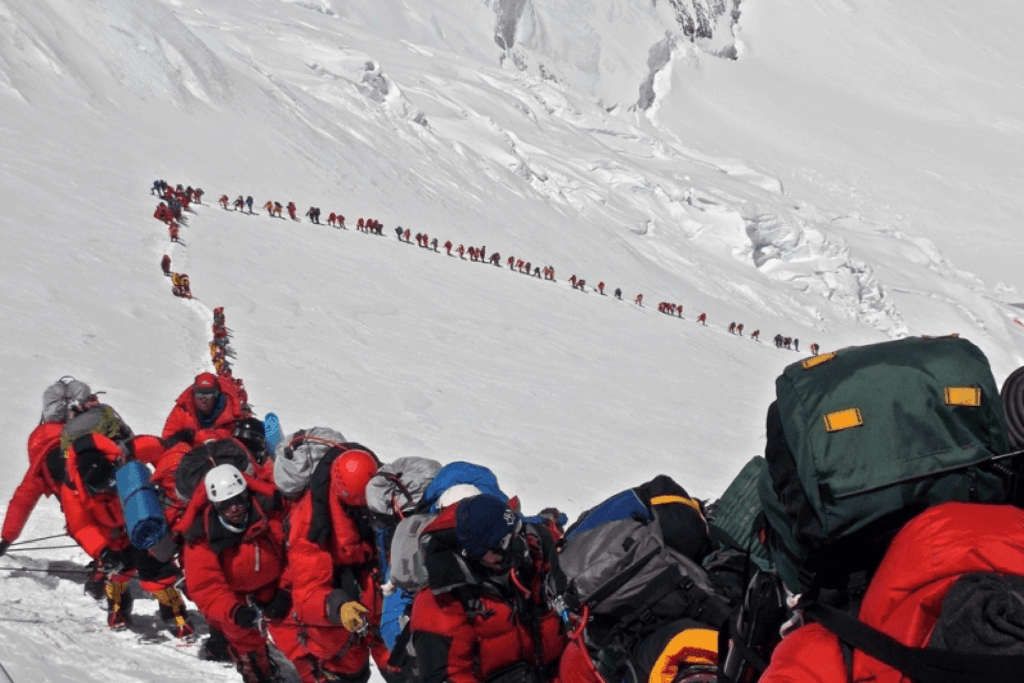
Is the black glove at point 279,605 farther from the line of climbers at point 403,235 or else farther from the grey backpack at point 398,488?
the line of climbers at point 403,235

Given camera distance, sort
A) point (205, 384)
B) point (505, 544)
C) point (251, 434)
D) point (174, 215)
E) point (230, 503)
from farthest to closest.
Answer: point (174, 215)
point (205, 384)
point (251, 434)
point (230, 503)
point (505, 544)

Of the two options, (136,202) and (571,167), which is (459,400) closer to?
(136,202)

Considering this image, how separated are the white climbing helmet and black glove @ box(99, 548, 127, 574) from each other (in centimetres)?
132

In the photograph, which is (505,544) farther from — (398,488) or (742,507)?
(742,507)

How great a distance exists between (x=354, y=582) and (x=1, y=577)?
2209mm

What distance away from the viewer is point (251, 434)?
526cm

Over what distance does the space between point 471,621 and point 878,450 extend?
1854 mm

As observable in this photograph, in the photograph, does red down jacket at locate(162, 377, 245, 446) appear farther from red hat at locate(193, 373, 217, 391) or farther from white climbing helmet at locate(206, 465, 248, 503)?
white climbing helmet at locate(206, 465, 248, 503)

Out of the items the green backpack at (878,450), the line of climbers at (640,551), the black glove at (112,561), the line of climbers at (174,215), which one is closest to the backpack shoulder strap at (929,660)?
the line of climbers at (640,551)

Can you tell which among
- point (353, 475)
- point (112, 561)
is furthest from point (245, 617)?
point (112, 561)

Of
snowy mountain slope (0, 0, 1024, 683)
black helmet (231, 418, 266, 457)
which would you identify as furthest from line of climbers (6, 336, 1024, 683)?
snowy mountain slope (0, 0, 1024, 683)

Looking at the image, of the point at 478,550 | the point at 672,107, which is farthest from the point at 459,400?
the point at 672,107

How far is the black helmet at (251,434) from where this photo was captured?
5.24m

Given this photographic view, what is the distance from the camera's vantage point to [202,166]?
3102 cm
